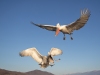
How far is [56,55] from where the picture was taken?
54.1 ft

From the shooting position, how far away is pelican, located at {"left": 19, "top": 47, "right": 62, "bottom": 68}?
52.7 feet

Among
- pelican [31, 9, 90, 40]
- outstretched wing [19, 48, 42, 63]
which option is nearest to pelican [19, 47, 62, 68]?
outstretched wing [19, 48, 42, 63]

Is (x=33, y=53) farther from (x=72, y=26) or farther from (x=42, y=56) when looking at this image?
(x=72, y=26)

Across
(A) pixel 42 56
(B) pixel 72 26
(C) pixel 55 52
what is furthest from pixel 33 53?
(B) pixel 72 26

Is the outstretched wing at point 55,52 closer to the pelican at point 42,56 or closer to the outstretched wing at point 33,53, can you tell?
the pelican at point 42,56

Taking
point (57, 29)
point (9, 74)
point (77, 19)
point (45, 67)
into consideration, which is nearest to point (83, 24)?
point (77, 19)

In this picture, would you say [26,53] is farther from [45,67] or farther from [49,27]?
[49,27]

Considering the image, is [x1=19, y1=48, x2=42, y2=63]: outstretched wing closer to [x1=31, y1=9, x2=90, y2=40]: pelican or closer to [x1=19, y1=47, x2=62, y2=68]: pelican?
[x1=19, y1=47, x2=62, y2=68]: pelican

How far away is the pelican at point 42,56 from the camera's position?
16.1m

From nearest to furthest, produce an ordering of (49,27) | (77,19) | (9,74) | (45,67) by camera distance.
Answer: (45,67), (77,19), (49,27), (9,74)

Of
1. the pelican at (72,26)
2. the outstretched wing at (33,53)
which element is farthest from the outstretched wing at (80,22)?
the outstretched wing at (33,53)

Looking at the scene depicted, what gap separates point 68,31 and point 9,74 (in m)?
88.6

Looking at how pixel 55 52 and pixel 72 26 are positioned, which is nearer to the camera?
pixel 55 52

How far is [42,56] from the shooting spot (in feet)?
56.3
